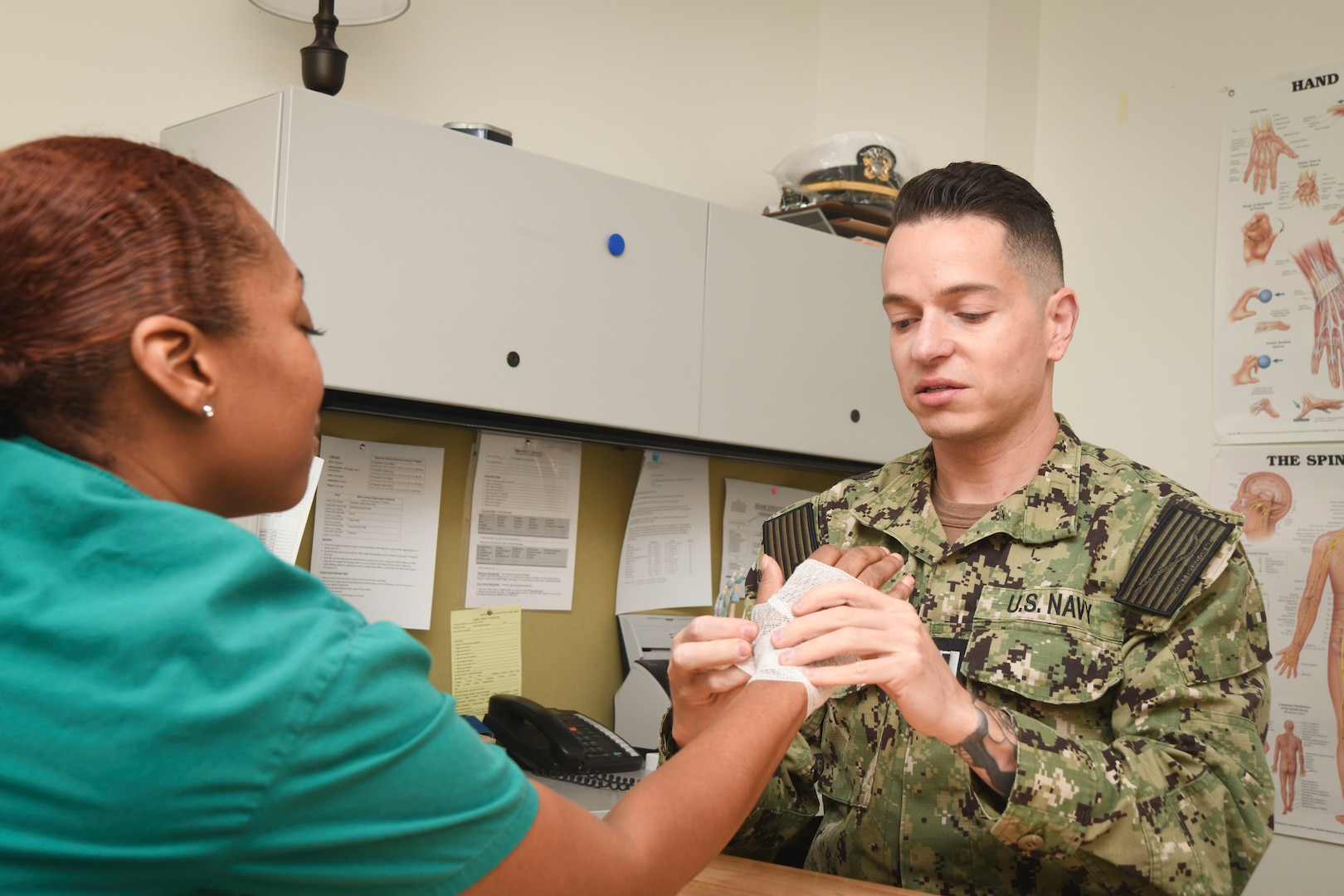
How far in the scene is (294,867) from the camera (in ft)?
1.83

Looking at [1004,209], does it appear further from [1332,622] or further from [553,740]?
[1332,622]

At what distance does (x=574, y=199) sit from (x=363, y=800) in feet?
4.39

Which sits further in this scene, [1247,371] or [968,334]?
[1247,371]

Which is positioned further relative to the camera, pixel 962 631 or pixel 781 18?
pixel 781 18

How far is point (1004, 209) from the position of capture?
1.37 meters

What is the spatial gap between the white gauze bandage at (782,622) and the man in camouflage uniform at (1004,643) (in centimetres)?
2

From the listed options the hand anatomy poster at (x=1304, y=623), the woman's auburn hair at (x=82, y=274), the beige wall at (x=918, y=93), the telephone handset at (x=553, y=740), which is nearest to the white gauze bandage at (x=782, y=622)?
the woman's auburn hair at (x=82, y=274)

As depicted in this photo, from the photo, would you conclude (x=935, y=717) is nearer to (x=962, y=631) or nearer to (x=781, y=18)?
(x=962, y=631)

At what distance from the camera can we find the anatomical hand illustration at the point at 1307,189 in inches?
82.9

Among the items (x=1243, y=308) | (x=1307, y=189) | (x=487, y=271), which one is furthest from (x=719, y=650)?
Result: (x=1307, y=189)

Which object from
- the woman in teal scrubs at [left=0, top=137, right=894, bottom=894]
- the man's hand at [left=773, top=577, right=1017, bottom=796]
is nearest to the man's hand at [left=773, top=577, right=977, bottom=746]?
the man's hand at [left=773, top=577, right=1017, bottom=796]

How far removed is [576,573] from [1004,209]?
1.09 m

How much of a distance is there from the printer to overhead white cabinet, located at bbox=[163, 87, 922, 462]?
425mm

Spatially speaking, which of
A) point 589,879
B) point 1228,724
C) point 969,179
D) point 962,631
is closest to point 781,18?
point 969,179
